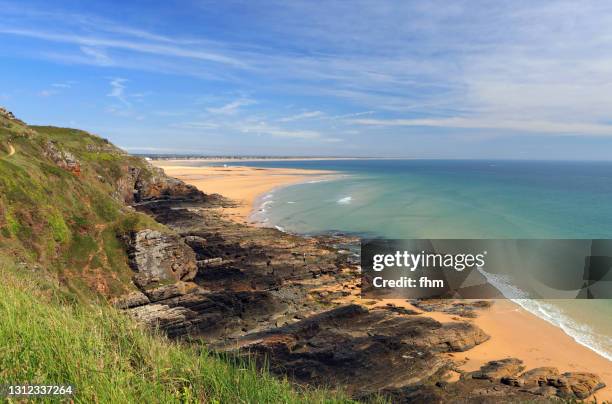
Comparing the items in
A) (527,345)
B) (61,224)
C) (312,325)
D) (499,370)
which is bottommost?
(527,345)

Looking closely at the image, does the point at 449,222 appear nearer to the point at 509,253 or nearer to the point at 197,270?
the point at 509,253

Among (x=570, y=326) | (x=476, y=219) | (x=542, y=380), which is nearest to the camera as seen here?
(x=542, y=380)

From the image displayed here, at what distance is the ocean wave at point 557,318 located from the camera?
762 inches

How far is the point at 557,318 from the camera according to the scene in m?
22.8

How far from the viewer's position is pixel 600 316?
23.0 meters

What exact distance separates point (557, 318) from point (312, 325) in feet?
51.1

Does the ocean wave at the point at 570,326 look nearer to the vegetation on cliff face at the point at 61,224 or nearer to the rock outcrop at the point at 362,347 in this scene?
the rock outcrop at the point at 362,347

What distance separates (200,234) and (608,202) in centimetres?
7719

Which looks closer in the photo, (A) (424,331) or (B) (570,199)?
(A) (424,331)

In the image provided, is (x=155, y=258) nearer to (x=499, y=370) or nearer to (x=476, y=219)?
(x=499, y=370)

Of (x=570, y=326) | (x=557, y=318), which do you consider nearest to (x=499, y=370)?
(x=570, y=326)

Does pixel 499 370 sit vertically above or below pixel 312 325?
below

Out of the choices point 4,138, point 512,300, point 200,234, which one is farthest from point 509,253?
point 4,138

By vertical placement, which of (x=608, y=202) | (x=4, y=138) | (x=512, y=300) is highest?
(x=4, y=138)
